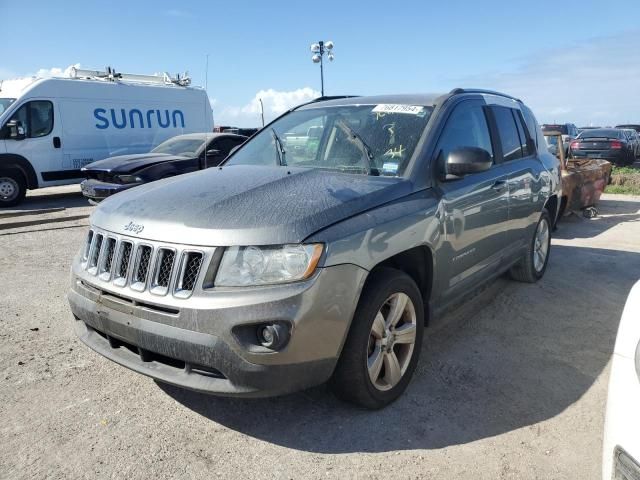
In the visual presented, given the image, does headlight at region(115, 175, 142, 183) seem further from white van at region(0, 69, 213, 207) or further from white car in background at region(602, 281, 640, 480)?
white car in background at region(602, 281, 640, 480)

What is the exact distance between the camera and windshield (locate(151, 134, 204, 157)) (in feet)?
31.6

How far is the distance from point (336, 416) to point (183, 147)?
8080 millimetres

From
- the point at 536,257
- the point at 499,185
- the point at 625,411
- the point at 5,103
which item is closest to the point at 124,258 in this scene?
the point at 625,411

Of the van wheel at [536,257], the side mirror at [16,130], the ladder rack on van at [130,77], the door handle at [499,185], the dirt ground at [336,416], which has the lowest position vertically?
the dirt ground at [336,416]

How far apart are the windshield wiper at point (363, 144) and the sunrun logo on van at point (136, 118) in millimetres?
10086

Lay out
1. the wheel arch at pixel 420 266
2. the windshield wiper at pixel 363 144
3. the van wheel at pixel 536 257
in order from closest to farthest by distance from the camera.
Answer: the wheel arch at pixel 420 266 → the windshield wiper at pixel 363 144 → the van wheel at pixel 536 257

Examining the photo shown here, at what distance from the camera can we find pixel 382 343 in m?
2.87

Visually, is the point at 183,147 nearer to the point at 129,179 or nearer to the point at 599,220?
the point at 129,179

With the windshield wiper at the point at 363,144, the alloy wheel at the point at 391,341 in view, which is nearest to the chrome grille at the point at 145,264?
the alloy wheel at the point at 391,341

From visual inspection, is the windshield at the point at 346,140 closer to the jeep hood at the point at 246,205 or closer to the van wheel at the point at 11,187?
the jeep hood at the point at 246,205

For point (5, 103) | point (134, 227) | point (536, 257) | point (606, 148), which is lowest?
point (536, 257)

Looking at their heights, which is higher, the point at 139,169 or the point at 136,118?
the point at 136,118

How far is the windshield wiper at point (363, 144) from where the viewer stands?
3.27 metres

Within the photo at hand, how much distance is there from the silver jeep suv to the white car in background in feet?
3.74
